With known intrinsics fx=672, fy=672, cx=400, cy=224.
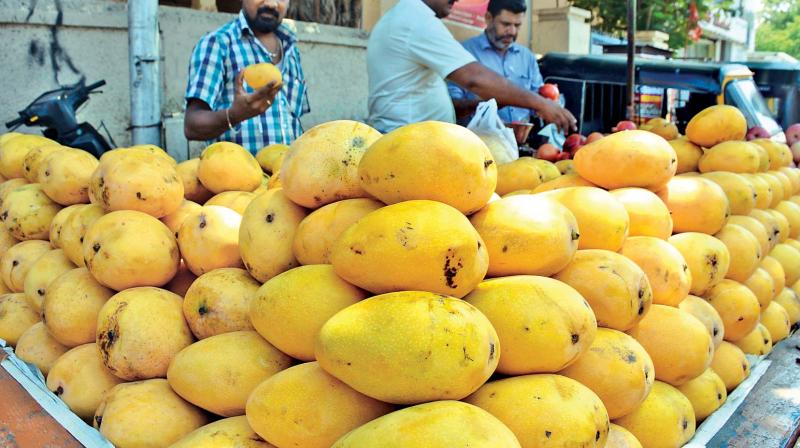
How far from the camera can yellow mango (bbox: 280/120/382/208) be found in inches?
65.7

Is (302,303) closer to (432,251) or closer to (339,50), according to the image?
(432,251)

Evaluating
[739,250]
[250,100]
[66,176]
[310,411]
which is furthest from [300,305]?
[250,100]

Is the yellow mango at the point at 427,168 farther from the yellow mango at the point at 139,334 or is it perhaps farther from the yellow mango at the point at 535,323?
the yellow mango at the point at 139,334

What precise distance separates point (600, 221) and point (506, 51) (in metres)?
4.80

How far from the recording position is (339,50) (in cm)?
763

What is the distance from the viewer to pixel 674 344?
68.4 inches

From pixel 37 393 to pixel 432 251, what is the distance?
104cm

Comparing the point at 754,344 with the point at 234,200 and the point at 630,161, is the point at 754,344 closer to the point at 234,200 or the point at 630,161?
the point at 630,161

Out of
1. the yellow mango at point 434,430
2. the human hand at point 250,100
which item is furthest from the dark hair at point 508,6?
the yellow mango at point 434,430

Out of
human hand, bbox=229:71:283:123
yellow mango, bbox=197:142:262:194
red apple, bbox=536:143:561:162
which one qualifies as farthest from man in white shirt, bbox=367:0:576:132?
yellow mango, bbox=197:142:262:194

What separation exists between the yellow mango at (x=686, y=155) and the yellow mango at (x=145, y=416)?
221cm

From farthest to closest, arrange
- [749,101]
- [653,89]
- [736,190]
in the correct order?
[653,89], [749,101], [736,190]

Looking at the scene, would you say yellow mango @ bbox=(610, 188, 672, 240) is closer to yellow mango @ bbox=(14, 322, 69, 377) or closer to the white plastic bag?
the white plastic bag

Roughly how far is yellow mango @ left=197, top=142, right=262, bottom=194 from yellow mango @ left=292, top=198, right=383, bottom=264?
70 cm
